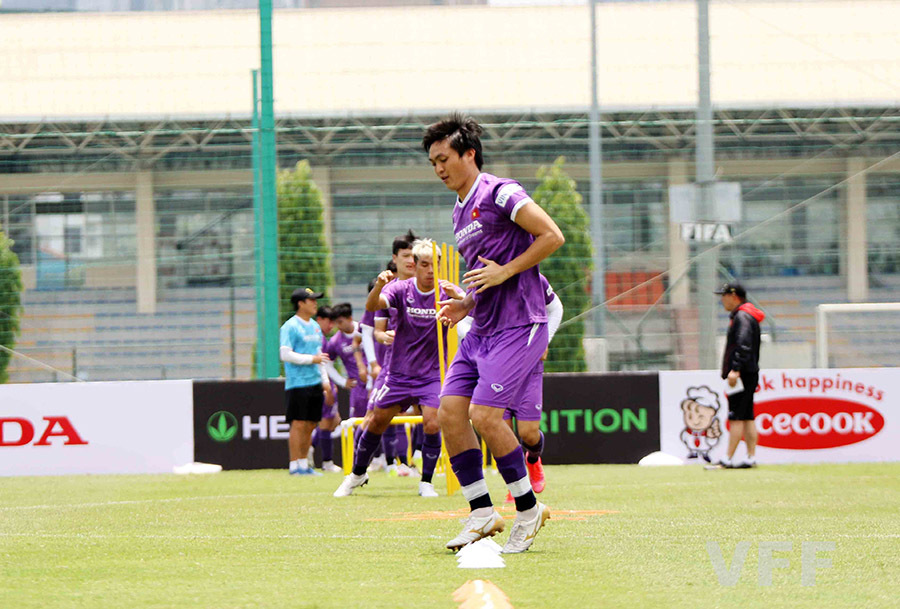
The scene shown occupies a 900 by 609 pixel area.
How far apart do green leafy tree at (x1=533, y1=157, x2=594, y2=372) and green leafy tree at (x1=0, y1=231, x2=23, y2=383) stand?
6.47 meters

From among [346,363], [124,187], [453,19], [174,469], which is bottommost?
[174,469]

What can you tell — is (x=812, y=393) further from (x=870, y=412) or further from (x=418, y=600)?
(x=418, y=600)

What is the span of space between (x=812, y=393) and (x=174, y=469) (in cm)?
713

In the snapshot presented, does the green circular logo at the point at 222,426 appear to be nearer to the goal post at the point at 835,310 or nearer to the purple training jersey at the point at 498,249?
the goal post at the point at 835,310

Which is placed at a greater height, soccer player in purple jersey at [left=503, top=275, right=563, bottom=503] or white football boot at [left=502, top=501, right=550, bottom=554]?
soccer player in purple jersey at [left=503, top=275, right=563, bottom=503]

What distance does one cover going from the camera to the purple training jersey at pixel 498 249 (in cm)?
616

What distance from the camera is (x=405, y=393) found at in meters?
10.3

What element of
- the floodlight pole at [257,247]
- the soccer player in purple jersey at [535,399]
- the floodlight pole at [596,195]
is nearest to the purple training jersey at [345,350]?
the floodlight pole at [257,247]

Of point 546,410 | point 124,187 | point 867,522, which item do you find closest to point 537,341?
point 867,522

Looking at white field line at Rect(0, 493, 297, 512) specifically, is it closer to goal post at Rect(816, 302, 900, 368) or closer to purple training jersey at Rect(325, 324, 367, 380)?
purple training jersey at Rect(325, 324, 367, 380)

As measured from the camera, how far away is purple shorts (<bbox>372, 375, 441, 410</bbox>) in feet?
33.8

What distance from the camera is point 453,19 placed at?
57.1ft

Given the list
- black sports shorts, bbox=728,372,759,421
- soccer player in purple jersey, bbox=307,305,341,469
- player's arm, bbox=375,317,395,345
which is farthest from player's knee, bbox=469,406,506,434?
black sports shorts, bbox=728,372,759,421

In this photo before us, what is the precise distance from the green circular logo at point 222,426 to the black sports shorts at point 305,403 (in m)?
1.67
